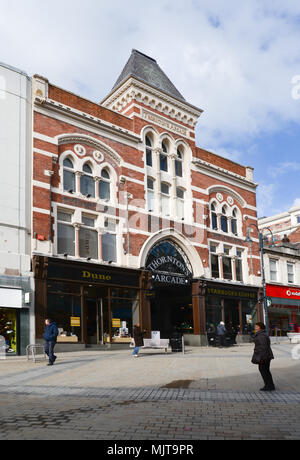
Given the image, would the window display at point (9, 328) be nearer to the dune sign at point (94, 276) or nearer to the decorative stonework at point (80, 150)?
the dune sign at point (94, 276)

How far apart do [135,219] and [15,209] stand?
298 inches

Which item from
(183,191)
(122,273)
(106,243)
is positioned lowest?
(122,273)

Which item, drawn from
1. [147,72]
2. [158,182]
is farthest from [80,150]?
[147,72]

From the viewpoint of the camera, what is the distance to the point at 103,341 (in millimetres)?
23531

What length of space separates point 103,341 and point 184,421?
56.1 ft

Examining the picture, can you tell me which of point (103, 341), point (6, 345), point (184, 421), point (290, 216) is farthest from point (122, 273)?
point (290, 216)

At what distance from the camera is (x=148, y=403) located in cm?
845

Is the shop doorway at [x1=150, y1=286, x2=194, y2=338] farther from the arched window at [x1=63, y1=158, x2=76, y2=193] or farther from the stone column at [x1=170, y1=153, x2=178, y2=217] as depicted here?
the arched window at [x1=63, y1=158, x2=76, y2=193]

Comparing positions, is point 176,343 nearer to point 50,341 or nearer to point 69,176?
point 50,341

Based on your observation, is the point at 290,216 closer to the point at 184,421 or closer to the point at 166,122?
the point at 166,122

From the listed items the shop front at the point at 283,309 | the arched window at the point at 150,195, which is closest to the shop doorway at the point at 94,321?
the arched window at the point at 150,195

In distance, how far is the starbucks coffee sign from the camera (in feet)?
87.2

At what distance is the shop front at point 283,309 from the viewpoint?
117ft

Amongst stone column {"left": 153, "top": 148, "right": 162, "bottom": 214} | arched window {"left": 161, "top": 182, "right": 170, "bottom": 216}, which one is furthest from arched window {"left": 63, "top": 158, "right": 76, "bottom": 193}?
arched window {"left": 161, "top": 182, "right": 170, "bottom": 216}
